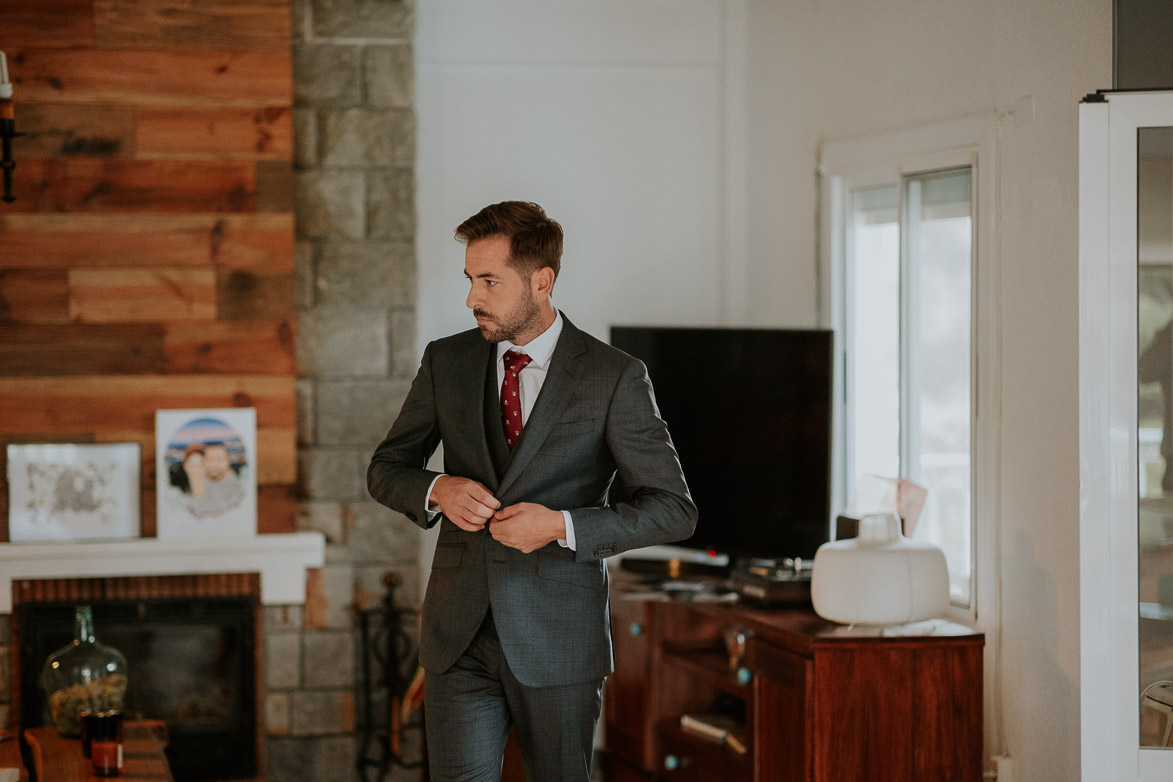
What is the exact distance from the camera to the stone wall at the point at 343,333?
399 cm

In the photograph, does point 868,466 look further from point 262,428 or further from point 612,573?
point 262,428

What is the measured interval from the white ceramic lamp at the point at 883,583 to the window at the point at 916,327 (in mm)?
311

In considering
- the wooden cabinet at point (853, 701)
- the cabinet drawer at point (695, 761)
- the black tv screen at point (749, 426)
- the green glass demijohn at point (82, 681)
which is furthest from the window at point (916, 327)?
the green glass demijohn at point (82, 681)

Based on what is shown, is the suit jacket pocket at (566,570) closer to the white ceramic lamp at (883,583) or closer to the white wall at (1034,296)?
the white ceramic lamp at (883,583)

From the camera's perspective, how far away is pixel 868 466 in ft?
12.5

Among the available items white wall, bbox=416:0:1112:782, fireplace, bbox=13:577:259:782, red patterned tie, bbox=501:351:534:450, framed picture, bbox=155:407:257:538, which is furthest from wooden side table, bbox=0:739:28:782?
white wall, bbox=416:0:1112:782

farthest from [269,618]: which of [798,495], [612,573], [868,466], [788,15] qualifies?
[788,15]

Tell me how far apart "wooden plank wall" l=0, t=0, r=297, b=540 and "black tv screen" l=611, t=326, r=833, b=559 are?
1186 mm

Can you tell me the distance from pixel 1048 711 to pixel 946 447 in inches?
31.5

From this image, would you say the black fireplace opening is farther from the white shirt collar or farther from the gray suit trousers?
the white shirt collar

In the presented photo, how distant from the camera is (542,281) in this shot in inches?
91.1

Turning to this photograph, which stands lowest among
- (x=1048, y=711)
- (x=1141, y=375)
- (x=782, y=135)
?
(x=1048, y=711)

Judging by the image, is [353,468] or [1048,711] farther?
[353,468]

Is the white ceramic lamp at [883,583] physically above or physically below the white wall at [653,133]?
below
